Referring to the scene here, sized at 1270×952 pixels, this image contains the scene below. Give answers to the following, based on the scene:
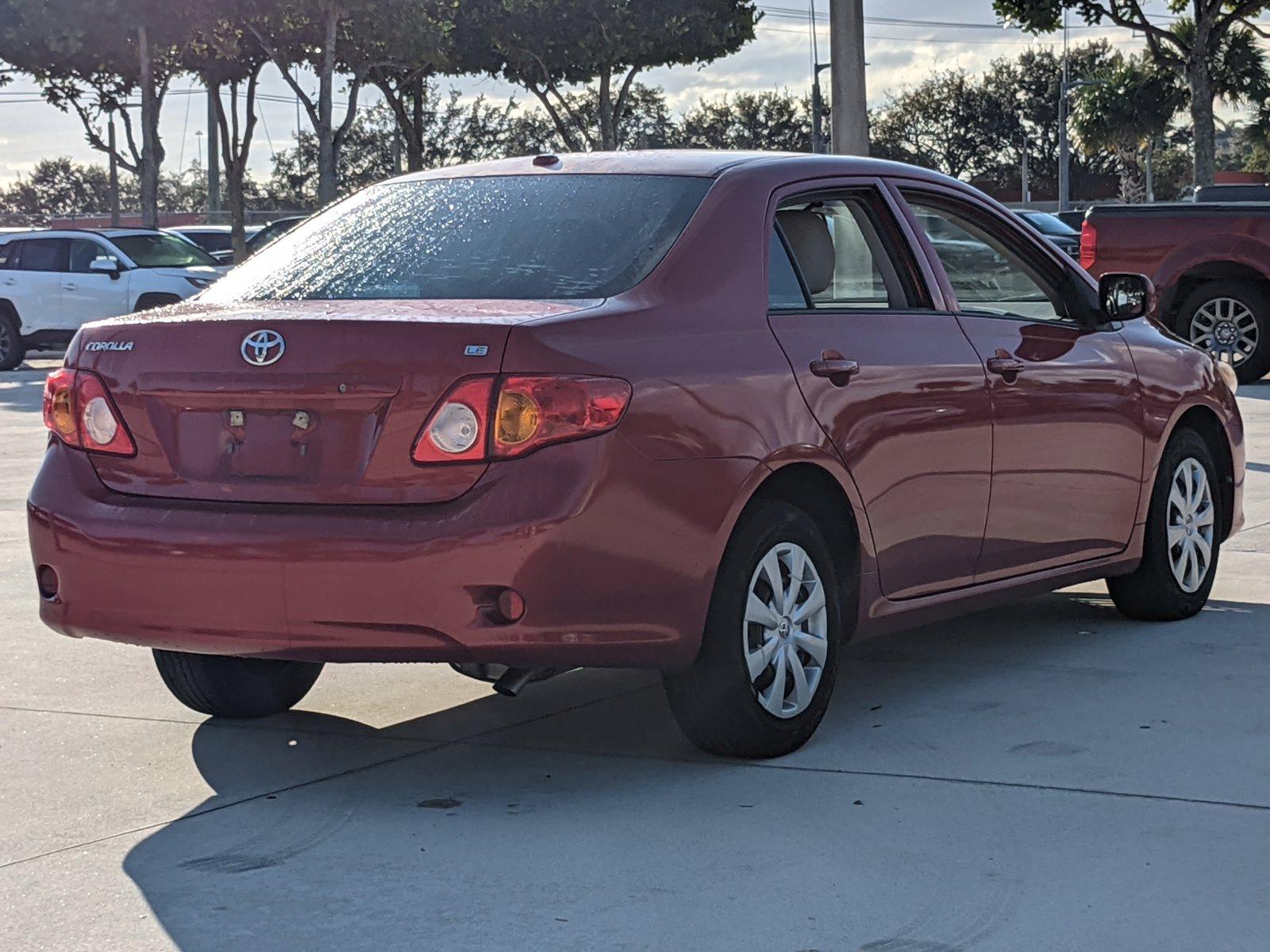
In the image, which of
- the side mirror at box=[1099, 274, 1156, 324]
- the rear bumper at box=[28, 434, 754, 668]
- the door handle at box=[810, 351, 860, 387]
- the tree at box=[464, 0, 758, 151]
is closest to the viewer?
the rear bumper at box=[28, 434, 754, 668]

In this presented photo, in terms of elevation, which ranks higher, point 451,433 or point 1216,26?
point 1216,26

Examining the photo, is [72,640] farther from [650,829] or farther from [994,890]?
[994,890]

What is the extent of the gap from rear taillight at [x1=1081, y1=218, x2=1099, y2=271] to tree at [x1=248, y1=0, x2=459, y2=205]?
18.3 m

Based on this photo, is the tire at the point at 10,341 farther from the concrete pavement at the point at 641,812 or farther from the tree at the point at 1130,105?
the tree at the point at 1130,105

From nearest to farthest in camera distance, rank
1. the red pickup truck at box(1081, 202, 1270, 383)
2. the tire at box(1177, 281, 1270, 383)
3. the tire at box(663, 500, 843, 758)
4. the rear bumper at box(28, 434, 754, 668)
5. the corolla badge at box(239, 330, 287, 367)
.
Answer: the rear bumper at box(28, 434, 754, 668)
the corolla badge at box(239, 330, 287, 367)
the tire at box(663, 500, 843, 758)
the red pickup truck at box(1081, 202, 1270, 383)
the tire at box(1177, 281, 1270, 383)

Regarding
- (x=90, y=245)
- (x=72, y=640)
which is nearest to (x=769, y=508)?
(x=72, y=640)

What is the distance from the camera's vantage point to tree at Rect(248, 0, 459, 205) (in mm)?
32938

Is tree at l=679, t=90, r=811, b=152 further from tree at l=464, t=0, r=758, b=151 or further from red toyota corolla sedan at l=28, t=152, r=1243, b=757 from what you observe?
red toyota corolla sedan at l=28, t=152, r=1243, b=757

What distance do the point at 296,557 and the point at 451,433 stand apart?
0.45 m

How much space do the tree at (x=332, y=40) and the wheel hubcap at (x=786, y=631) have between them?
28.3 meters

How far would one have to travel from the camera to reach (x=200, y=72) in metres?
38.8

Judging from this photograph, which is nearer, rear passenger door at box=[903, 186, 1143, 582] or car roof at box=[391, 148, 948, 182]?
car roof at box=[391, 148, 948, 182]

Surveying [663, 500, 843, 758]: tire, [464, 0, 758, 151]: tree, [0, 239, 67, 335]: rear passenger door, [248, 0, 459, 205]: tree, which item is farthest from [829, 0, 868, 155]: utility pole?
[464, 0, 758, 151]: tree

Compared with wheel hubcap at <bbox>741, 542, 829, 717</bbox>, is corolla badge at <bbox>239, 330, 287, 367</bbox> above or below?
above
